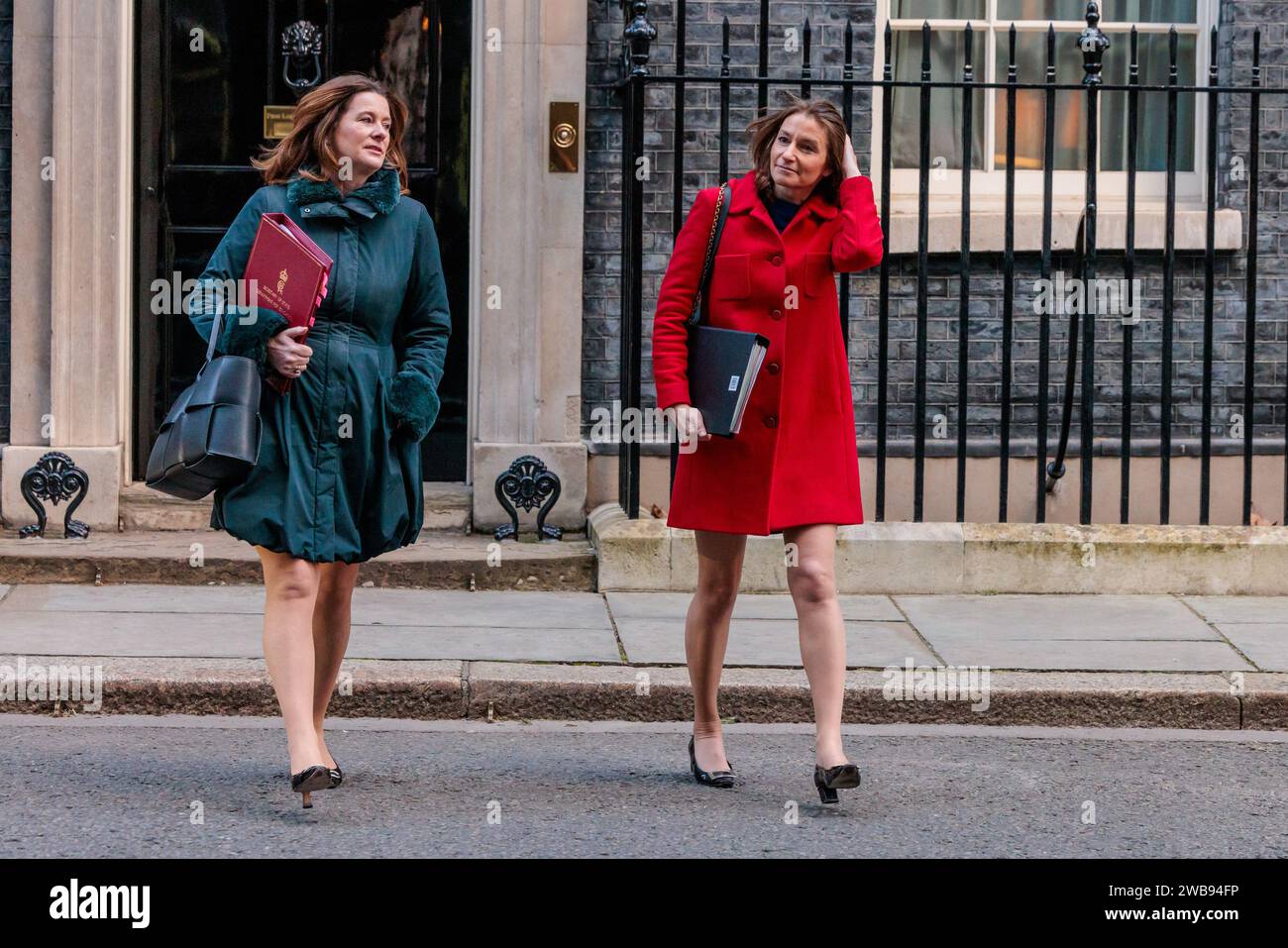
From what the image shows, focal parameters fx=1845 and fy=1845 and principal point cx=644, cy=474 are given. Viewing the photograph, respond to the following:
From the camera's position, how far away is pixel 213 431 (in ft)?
14.7

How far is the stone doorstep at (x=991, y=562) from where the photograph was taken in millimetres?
7508

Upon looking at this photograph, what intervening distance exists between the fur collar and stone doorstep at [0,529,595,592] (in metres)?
2.86

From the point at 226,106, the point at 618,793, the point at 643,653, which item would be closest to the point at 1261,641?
the point at 643,653

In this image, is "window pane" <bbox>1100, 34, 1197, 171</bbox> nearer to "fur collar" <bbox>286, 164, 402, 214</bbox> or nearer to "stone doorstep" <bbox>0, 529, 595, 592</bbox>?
"stone doorstep" <bbox>0, 529, 595, 592</bbox>

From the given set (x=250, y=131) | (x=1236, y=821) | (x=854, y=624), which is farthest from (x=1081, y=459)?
(x=250, y=131)

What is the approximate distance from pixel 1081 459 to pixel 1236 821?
3.06 m

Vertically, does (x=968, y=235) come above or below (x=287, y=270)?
above

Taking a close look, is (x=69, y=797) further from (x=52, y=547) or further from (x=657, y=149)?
(x=657, y=149)

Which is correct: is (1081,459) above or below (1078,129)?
below

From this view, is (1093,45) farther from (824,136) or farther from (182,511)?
(182,511)

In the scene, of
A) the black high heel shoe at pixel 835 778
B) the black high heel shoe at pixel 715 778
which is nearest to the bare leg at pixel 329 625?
the black high heel shoe at pixel 715 778

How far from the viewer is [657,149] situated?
8234mm

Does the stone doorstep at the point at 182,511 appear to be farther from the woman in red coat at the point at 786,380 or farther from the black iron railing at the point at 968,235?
the woman in red coat at the point at 786,380

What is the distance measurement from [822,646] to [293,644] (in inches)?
53.6
